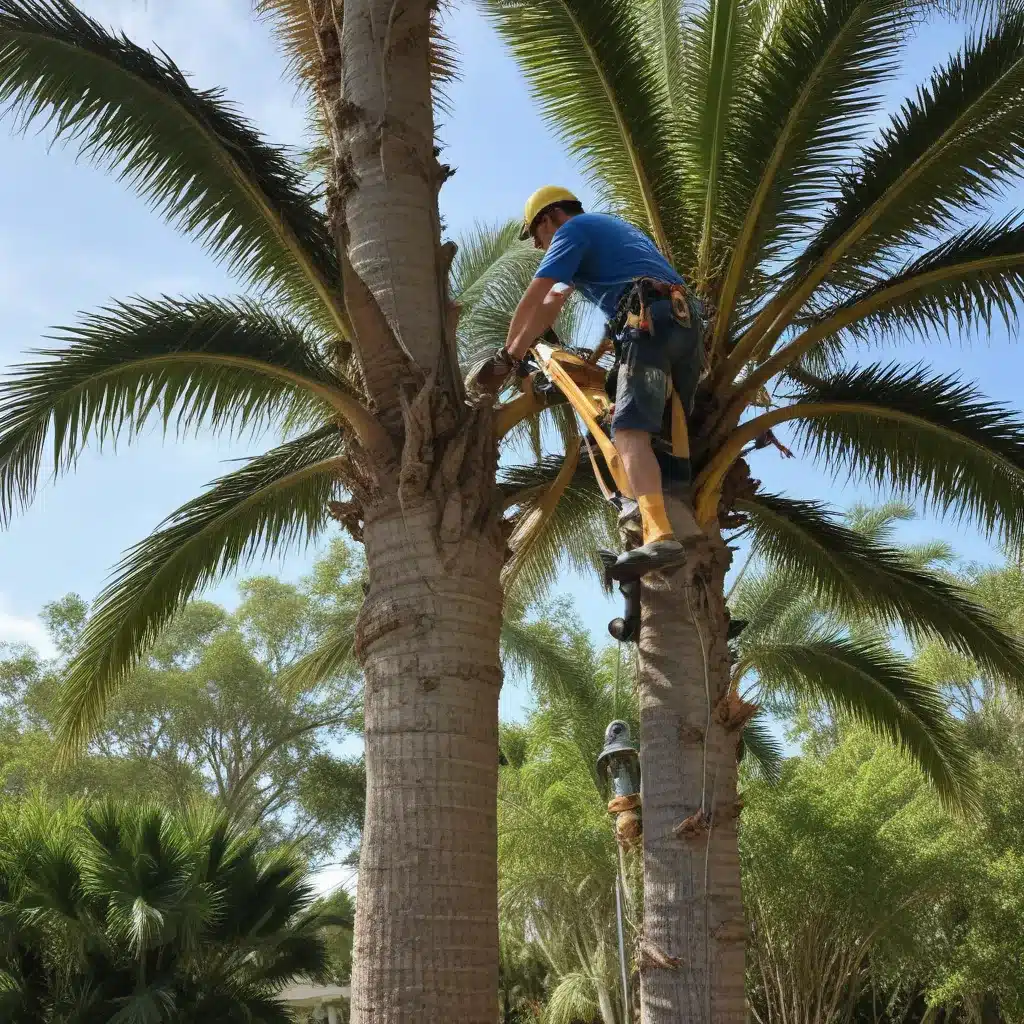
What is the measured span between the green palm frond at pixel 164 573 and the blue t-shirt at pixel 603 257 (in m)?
2.48

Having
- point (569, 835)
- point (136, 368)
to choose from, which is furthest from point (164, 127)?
point (569, 835)

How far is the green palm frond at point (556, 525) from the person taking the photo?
332 inches

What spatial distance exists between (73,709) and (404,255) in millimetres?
4001

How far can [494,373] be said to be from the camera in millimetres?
4836

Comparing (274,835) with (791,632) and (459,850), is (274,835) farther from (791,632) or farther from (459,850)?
(459,850)

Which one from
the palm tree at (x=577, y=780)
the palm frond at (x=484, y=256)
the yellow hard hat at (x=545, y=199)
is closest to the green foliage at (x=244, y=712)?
the palm tree at (x=577, y=780)

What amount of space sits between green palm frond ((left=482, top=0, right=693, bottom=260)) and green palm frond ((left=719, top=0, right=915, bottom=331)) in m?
0.56

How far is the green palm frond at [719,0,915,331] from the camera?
666 centimetres

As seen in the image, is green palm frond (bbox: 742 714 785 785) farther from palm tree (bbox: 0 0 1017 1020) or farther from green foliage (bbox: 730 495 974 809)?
palm tree (bbox: 0 0 1017 1020)

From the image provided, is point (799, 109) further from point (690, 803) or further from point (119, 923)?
point (119, 923)

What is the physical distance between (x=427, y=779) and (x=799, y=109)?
4.90 metres

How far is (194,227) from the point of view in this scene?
6539 mm

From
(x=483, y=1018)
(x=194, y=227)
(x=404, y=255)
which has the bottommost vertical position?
(x=483, y=1018)

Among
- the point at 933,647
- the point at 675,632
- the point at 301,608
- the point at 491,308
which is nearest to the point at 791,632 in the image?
the point at 933,647
